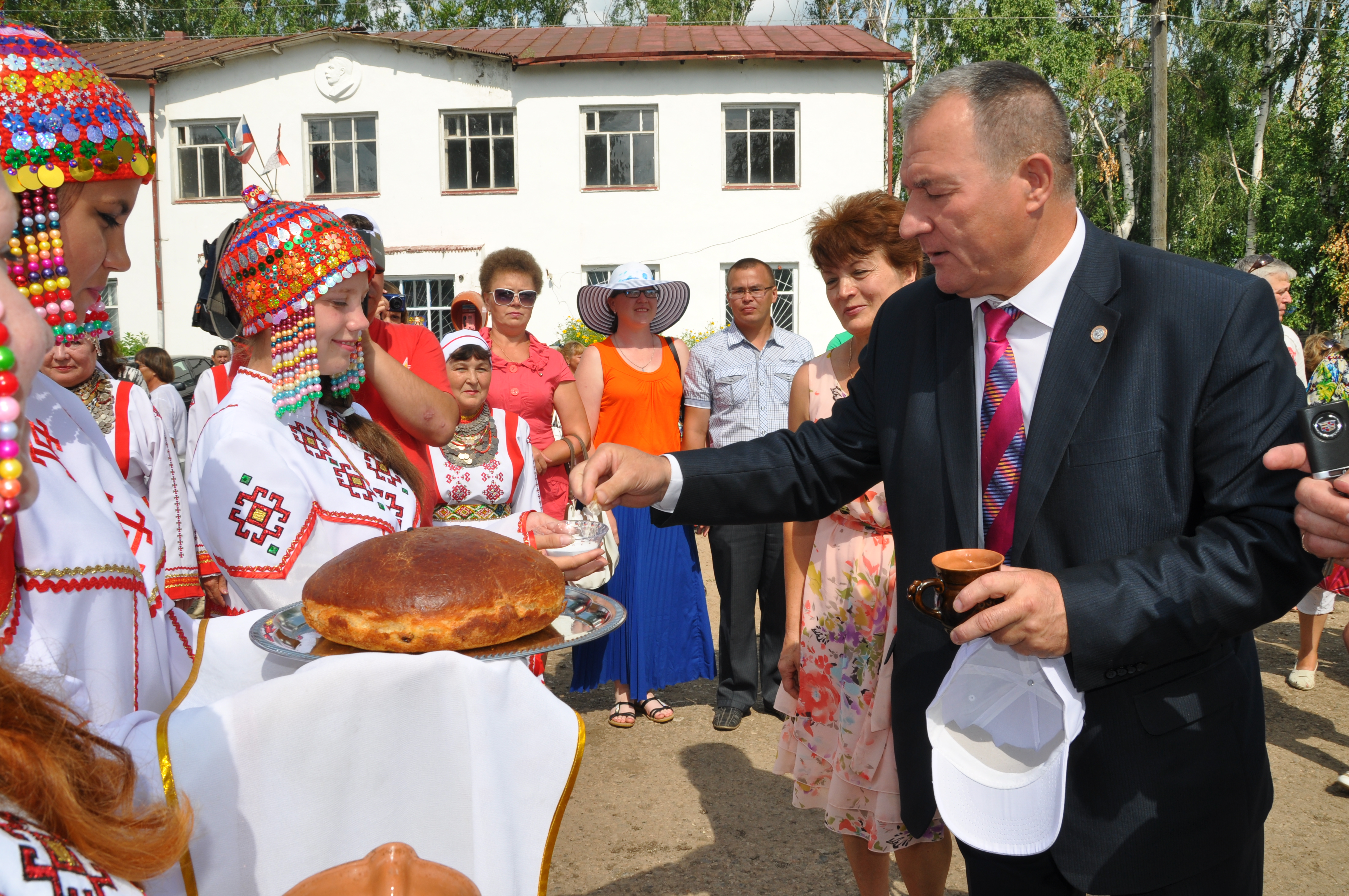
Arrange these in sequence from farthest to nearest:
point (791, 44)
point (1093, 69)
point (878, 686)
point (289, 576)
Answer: point (1093, 69)
point (791, 44)
point (878, 686)
point (289, 576)

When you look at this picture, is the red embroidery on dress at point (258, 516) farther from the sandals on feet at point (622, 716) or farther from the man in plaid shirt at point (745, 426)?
the man in plaid shirt at point (745, 426)

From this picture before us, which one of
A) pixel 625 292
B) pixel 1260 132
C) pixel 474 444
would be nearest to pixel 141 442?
pixel 474 444

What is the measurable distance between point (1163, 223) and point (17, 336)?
620 inches

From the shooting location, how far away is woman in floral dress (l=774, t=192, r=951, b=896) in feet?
9.98

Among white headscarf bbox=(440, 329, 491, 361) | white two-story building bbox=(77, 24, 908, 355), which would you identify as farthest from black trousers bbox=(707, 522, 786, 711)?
white two-story building bbox=(77, 24, 908, 355)

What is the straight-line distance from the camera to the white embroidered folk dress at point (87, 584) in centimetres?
142

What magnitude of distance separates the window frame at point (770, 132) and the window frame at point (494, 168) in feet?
14.6

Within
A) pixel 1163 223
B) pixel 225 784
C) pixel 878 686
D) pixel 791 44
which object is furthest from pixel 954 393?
pixel 791 44

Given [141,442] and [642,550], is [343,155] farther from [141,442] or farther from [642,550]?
[141,442]

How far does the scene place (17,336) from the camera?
84cm

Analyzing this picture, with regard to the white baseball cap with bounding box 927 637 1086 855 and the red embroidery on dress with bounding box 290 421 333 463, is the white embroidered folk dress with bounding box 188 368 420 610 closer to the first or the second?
the red embroidery on dress with bounding box 290 421 333 463

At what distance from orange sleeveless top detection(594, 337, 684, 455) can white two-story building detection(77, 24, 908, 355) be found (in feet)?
47.4

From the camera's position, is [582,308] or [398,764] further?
[582,308]

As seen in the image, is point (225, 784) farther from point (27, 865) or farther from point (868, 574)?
point (868, 574)
